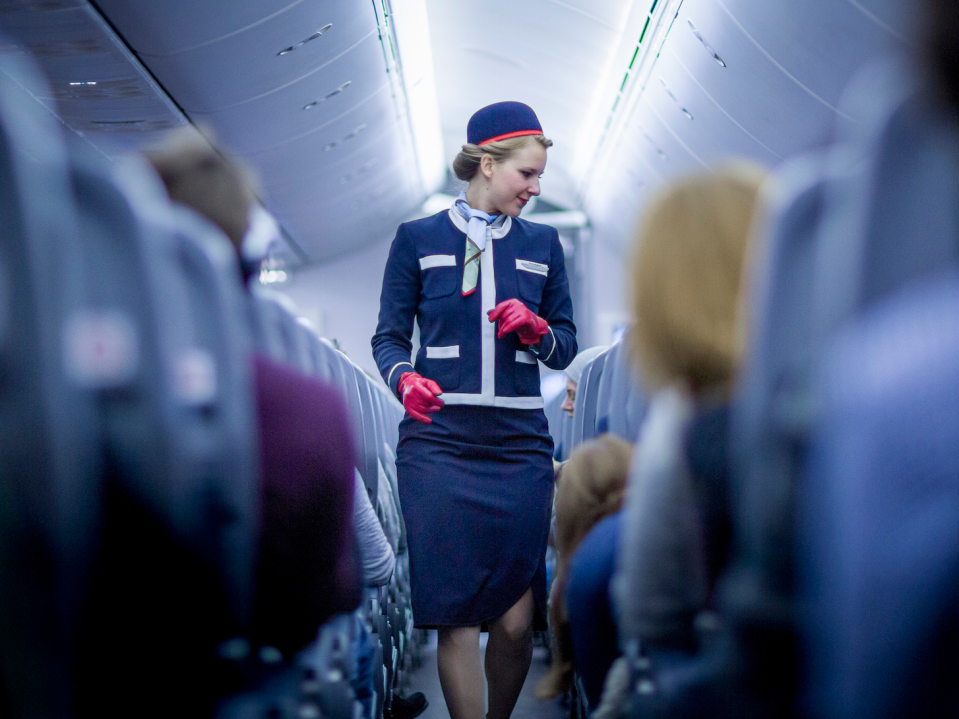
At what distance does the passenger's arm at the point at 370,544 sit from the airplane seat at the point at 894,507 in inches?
38.1

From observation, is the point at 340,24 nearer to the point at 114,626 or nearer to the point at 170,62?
the point at 170,62

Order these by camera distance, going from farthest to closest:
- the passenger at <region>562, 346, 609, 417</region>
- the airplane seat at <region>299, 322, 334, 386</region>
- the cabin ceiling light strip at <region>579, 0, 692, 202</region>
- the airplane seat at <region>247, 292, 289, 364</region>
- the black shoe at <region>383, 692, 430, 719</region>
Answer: the cabin ceiling light strip at <region>579, 0, 692, 202</region> < the passenger at <region>562, 346, 609, 417</region> < the black shoe at <region>383, 692, 430, 719</region> < the airplane seat at <region>299, 322, 334, 386</region> < the airplane seat at <region>247, 292, 289, 364</region>

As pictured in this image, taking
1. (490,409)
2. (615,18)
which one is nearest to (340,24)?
(615,18)

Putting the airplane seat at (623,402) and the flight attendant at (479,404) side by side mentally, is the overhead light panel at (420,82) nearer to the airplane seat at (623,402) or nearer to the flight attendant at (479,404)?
the flight attendant at (479,404)

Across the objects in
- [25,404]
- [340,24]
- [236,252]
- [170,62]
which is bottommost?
[25,404]

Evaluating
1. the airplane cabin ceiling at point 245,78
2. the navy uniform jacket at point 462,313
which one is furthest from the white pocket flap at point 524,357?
the airplane cabin ceiling at point 245,78

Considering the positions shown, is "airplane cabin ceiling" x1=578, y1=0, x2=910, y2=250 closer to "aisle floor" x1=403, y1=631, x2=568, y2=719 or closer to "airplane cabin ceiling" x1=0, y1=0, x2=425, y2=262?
"aisle floor" x1=403, y1=631, x2=568, y2=719

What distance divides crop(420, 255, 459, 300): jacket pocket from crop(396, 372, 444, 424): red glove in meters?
0.26

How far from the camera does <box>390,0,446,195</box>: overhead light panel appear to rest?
8.80 meters

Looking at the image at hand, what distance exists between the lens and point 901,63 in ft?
2.50

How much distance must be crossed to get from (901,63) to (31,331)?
0.80 metres

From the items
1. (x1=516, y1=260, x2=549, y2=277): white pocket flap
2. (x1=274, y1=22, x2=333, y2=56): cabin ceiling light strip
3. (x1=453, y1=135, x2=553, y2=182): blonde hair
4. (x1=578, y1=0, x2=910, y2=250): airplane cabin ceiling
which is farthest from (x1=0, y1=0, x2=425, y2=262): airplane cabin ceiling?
(x1=516, y1=260, x2=549, y2=277): white pocket flap

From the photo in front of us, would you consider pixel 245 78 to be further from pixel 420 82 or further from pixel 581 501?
pixel 581 501

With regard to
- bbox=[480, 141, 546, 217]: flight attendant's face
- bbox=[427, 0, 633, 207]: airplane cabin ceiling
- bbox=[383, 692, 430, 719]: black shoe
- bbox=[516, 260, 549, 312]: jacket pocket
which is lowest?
bbox=[383, 692, 430, 719]: black shoe
